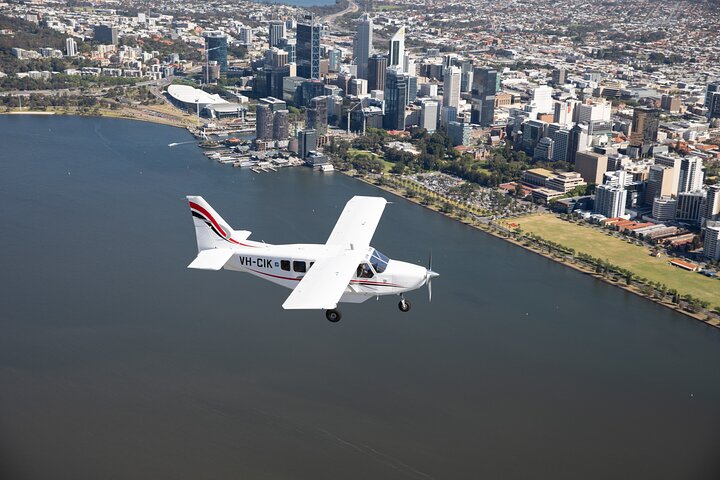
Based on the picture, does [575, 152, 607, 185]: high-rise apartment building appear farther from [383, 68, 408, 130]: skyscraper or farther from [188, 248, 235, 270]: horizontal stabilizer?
[188, 248, 235, 270]: horizontal stabilizer

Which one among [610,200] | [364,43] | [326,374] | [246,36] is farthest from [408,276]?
[246,36]

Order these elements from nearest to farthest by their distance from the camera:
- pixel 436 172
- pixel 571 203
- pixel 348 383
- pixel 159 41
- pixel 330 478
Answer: pixel 330 478, pixel 348 383, pixel 571 203, pixel 436 172, pixel 159 41

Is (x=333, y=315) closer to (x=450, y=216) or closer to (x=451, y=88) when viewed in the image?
(x=450, y=216)

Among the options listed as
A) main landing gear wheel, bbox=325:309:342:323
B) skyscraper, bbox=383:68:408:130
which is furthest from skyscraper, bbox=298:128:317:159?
main landing gear wheel, bbox=325:309:342:323

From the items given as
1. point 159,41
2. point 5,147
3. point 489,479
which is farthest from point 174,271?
point 159,41

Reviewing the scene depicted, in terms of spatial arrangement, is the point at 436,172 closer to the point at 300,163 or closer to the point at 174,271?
the point at 300,163

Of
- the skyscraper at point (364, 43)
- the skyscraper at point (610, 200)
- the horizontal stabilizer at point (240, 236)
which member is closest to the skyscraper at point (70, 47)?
the skyscraper at point (364, 43)
